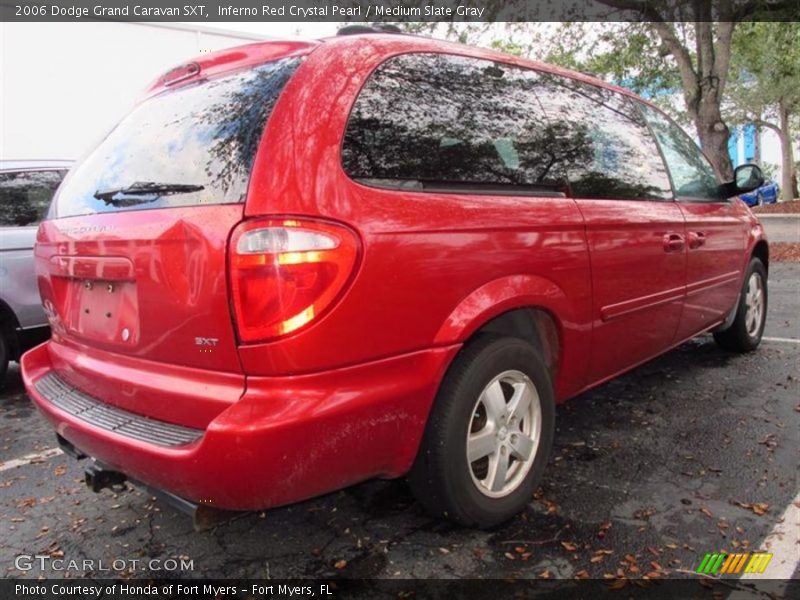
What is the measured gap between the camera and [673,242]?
3.46 metres

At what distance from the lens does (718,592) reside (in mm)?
2100

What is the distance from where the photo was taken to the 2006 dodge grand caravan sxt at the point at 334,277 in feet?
6.16

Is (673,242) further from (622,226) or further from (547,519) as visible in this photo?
(547,519)

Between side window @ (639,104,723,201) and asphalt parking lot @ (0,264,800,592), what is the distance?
136cm

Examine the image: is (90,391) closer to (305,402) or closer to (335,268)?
(305,402)

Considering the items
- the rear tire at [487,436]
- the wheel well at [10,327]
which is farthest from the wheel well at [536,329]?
the wheel well at [10,327]

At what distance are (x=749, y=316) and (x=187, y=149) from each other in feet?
14.4

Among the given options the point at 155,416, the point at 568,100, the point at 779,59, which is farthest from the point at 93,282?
the point at 779,59

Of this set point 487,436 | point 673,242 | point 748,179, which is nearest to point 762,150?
point 748,179

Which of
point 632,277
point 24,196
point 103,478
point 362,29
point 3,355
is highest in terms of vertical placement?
point 362,29

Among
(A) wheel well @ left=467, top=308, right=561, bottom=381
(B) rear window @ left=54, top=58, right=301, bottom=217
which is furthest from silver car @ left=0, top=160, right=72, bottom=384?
(A) wheel well @ left=467, top=308, right=561, bottom=381

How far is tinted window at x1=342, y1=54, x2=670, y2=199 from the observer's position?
85.3 inches

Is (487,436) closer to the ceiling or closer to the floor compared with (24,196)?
closer to the floor

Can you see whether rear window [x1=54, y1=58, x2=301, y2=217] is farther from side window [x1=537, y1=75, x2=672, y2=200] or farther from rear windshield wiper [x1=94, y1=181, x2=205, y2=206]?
side window [x1=537, y1=75, x2=672, y2=200]
